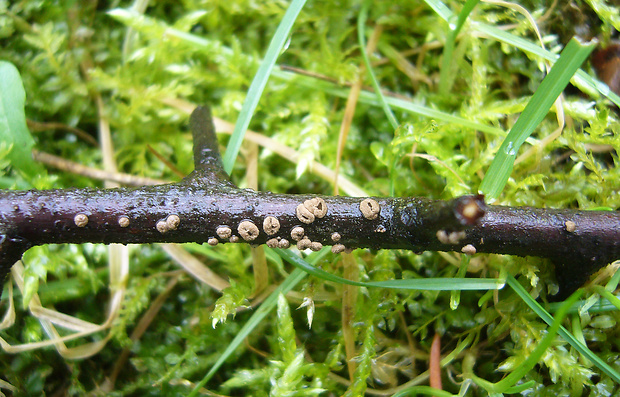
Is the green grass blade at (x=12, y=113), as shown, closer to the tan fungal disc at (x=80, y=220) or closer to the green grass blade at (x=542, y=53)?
the tan fungal disc at (x=80, y=220)

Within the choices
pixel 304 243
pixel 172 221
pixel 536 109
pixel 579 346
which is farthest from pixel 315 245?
pixel 579 346

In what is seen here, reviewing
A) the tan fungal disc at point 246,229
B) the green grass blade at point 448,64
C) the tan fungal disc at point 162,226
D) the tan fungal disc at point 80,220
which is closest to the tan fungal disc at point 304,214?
the tan fungal disc at point 246,229

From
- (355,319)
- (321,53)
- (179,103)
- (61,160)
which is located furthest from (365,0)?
(61,160)

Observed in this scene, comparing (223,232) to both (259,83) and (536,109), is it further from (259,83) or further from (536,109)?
(536,109)

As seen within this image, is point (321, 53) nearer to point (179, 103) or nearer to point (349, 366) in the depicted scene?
point (179, 103)

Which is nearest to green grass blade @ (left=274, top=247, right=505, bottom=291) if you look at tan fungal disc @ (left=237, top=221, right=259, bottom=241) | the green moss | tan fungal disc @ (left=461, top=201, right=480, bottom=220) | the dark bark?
the green moss
